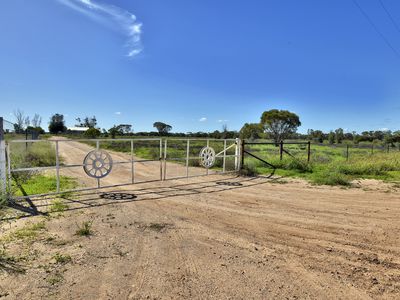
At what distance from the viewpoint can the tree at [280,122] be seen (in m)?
77.4

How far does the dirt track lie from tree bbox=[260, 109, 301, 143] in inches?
2827

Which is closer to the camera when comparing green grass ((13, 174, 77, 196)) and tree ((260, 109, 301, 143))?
green grass ((13, 174, 77, 196))

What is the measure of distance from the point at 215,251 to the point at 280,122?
77497 mm

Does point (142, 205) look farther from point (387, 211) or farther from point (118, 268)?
point (387, 211)

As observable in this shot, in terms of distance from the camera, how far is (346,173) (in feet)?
46.5

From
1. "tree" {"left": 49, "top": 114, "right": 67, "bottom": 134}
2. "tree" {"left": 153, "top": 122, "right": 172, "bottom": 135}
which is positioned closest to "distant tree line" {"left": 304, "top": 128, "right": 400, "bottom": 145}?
"tree" {"left": 153, "top": 122, "right": 172, "bottom": 135}

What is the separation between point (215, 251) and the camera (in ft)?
15.6

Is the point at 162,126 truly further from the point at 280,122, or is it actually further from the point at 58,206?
the point at 58,206

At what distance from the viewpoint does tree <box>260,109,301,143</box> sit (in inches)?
3046

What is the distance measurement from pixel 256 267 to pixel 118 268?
1998 millimetres

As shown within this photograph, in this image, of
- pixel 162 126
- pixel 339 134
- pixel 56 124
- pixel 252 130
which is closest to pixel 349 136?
pixel 339 134

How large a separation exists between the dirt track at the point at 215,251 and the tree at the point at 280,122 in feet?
236

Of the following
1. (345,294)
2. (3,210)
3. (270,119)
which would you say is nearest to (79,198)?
Result: (3,210)

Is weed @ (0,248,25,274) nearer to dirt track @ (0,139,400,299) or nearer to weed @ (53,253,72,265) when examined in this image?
dirt track @ (0,139,400,299)
